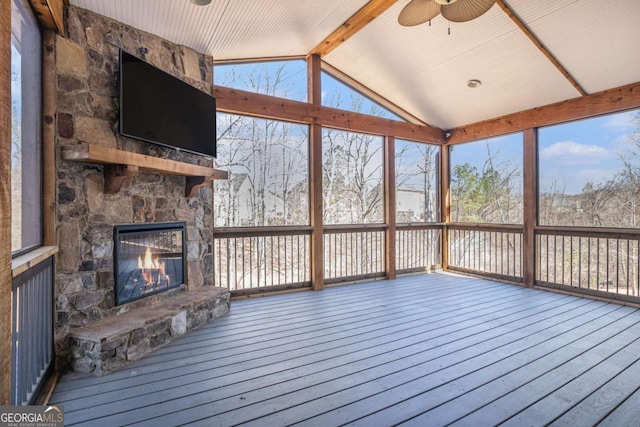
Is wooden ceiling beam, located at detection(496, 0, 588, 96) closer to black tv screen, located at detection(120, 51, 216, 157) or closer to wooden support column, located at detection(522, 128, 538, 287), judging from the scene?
wooden support column, located at detection(522, 128, 538, 287)

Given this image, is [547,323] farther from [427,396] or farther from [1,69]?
[1,69]

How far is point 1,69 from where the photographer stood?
1160mm

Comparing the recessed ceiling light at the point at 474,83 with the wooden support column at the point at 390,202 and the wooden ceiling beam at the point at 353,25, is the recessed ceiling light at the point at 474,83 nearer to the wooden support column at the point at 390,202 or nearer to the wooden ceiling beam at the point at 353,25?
the wooden support column at the point at 390,202

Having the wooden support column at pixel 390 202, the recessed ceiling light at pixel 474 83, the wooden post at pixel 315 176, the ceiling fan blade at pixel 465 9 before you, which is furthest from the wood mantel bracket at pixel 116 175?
the recessed ceiling light at pixel 474 83

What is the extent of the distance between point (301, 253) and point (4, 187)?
14.1ft

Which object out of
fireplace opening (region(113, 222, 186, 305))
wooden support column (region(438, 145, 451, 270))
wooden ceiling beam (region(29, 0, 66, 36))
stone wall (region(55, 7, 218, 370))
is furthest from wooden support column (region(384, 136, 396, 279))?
wooden ceiling beam (region(29, 0, 66, 36))

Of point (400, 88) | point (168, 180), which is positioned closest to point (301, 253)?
point (168, 180)

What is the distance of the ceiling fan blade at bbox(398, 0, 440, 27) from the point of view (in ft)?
9.73

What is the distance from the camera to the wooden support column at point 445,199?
→ 21.9ft

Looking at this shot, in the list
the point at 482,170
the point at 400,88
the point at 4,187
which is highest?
the point at 400,88

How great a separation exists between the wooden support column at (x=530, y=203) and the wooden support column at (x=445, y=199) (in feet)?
4.73

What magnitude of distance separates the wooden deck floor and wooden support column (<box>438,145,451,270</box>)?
2.62 m

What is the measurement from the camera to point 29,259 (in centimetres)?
201

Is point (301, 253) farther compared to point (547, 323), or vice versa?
point (301, 253)
